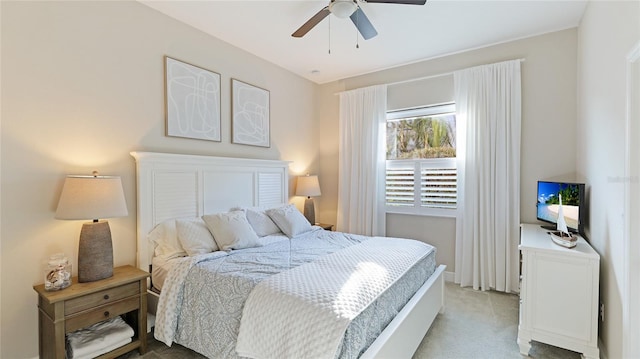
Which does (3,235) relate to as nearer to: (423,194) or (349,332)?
(349,332)

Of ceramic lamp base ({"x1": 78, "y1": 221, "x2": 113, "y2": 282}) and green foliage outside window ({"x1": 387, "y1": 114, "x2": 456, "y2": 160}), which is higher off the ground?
green foliage outside window ({"x1": 387, "y1": 114, "x2": 456, "y2": 160})

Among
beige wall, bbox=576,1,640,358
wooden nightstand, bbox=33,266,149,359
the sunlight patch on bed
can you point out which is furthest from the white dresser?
wooden nightstand, bbox=33,266,149,359

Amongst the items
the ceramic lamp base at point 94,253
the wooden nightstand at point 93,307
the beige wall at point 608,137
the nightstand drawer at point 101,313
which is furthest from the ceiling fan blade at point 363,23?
the nightstand drawer at point 101,313

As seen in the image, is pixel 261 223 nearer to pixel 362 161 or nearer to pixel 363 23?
pixel 362 161

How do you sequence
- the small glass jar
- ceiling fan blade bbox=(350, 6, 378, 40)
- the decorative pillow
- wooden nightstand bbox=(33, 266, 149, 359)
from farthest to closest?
the decorative pillow
ceiling fan blade bbox=(350, 6, 378, 40)
the small glass jar
wooden nightstand bbox=(33, 266, 149, 359)

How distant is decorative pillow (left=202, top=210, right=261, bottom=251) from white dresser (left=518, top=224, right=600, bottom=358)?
2.26m

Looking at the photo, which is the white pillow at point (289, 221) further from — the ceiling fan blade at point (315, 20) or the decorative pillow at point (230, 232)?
the ceiling fan blade at point (315, 20)

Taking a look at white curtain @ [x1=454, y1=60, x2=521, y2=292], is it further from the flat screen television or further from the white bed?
the white bed

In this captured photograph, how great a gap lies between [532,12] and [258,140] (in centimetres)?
319

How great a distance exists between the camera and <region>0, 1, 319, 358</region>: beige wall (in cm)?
199

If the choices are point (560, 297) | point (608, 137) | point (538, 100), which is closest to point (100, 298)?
point (560, 297)

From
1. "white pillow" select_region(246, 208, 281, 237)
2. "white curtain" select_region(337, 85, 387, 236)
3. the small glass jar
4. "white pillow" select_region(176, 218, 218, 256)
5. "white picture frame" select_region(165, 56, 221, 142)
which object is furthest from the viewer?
"white curtain" select_region(337, 85, 387, 236)

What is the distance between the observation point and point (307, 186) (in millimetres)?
4254

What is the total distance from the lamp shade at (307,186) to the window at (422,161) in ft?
3.45
